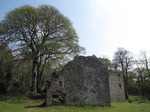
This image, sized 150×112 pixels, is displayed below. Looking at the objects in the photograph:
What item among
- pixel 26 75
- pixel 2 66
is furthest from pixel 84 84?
pixel 26 75

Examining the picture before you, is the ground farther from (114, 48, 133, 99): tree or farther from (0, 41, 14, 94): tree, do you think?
(114, 48, 133, 99): tree

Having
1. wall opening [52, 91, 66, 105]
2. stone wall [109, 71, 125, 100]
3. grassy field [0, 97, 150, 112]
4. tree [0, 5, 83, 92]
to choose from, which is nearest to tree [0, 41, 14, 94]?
tree [0, 5, 83, 92]

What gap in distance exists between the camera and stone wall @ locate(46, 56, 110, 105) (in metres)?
13.7

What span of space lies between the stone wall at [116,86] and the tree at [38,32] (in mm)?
8697

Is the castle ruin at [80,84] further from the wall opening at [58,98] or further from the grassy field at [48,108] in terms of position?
the grassy field at [48,108]

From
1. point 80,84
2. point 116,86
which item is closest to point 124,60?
point 116,86

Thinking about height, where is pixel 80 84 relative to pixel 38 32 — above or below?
below

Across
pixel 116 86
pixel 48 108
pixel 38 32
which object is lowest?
pixel 48 108

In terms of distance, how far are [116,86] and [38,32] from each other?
56.3ft

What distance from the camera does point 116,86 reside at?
76.7 feet

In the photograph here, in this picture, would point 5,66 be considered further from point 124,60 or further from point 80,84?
point 124,60

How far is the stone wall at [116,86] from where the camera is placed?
2233 centimetres

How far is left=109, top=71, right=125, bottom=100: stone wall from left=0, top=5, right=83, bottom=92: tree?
28.5 feet

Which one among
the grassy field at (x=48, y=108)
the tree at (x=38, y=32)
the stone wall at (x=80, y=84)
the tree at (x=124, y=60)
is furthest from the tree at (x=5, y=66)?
the tree at (x=124, y=60)
